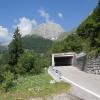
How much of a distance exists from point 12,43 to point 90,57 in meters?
31.2

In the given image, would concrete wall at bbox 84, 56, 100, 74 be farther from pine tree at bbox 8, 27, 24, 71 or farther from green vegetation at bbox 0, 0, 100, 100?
pine tree at bbox 8, 27, 24, 71

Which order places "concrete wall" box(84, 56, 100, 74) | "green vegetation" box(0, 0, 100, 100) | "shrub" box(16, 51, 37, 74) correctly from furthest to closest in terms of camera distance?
"shrub" box(16, 51, 37, 74) < "concrete wall" box(84, 56, 100, 74) < "green vegetation" box(0, 0, 100, 100)

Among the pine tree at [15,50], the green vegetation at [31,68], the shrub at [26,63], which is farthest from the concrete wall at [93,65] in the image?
the pine tree at [15,50]

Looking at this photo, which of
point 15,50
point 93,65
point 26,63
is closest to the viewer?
point 93,65

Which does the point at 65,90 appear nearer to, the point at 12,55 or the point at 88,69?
the point at 88,69

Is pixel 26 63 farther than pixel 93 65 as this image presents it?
Yes

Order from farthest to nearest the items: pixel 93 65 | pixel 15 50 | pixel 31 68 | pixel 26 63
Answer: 1. pixel 15 50
2. pixel 31 68
3. pixel 26 63
4. pixel 93 65

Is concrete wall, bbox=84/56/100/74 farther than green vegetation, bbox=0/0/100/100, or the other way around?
concrete wall, bbox=84/56/100/74

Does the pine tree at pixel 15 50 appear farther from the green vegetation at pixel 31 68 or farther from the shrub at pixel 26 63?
the shrub at pixel 26 63

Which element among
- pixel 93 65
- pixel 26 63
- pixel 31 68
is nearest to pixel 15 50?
pixel 31 68

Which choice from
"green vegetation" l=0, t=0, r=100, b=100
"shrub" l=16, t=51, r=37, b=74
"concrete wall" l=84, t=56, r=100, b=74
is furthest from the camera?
"shrub" l=16, t=51, r=37, b=74

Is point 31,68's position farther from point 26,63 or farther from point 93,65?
point 93,65

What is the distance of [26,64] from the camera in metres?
58.4

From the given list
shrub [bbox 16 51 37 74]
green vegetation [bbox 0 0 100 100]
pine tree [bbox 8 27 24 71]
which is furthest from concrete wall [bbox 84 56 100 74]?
pine tree [bbox 8 27 24 71]
